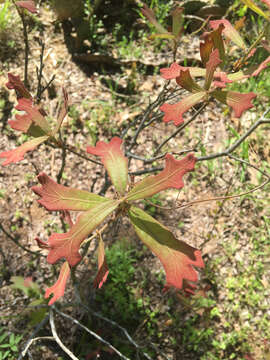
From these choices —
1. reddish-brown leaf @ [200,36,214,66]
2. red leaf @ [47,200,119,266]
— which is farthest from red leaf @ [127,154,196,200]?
reddish-brown leaf @ [200,36,214,66]

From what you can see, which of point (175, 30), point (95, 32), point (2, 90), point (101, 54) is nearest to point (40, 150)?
point (2, 90)

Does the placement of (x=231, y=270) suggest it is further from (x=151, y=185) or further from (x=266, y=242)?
(x=151, y=185)

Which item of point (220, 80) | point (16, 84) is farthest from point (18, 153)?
point (220, 80)

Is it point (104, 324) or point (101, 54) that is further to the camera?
point (101, 54)

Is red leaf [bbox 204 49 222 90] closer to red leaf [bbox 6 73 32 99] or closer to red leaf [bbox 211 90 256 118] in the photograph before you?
red leaf [bbox 211 90 256 118]

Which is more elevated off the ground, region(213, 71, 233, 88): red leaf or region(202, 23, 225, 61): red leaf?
region(202, 23, 225, 61): red leaf

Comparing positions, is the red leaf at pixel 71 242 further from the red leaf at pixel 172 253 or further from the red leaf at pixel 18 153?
the red leaf at pixel 18 153

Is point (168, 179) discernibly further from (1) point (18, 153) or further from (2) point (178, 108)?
(1) point (18, 153)
